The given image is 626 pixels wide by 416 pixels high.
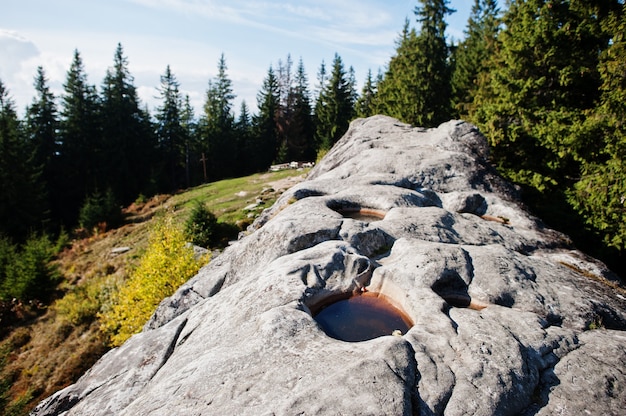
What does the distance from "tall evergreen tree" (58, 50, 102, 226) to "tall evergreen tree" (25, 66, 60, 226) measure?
3.00ft

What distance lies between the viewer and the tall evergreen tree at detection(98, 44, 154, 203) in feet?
192

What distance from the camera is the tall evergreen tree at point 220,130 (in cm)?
6906

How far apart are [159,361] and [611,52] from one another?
2293 cm

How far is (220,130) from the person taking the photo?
69.4 metres

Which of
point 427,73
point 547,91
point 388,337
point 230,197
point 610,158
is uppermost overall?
point 427,73

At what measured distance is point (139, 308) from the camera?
50.9 feet

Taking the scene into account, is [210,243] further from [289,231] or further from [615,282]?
[615,282]

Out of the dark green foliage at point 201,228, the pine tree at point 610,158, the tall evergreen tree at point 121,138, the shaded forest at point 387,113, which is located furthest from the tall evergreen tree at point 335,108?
the pine tree at point 610,158

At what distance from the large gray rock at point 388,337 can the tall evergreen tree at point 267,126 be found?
62.6 m

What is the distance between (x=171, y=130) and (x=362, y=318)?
67.1 meters

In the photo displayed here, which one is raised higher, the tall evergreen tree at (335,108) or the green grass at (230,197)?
the tall evergreen tree at (335,108)

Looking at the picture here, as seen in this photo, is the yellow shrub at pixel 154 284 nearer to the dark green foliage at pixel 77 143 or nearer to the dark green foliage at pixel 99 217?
the dark green foliage at pixel 99 217

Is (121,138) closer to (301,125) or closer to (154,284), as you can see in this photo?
(301,125)

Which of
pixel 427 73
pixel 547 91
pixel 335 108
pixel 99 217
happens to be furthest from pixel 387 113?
pixel 99 217
